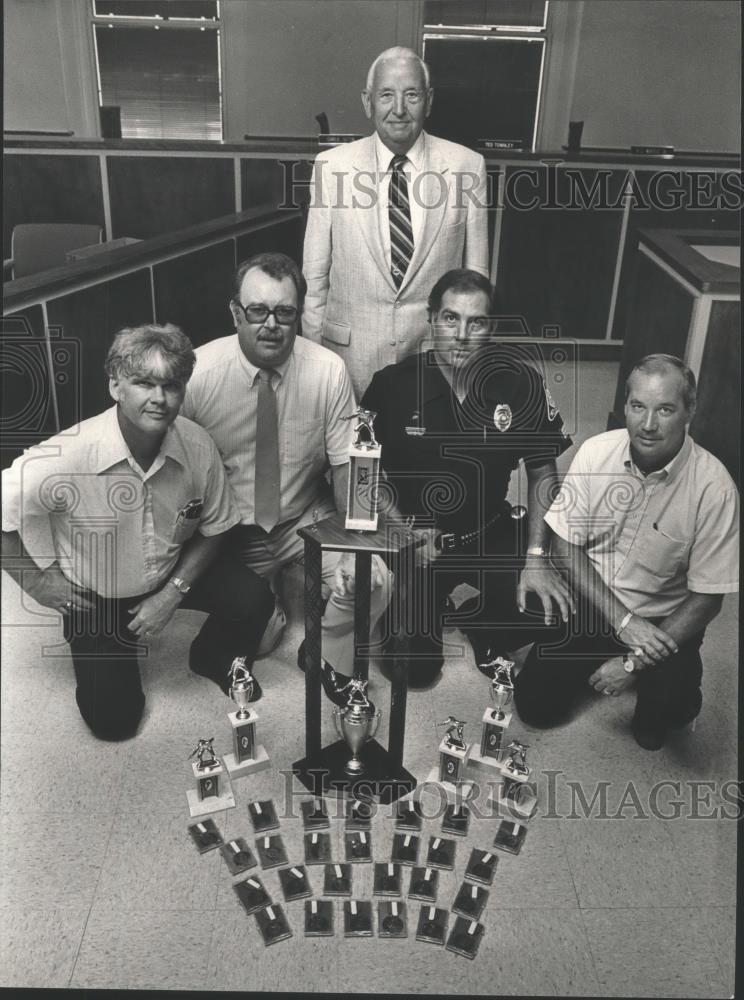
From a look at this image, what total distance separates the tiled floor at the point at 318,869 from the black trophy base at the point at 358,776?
0.15ft

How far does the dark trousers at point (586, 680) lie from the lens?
1793 mm

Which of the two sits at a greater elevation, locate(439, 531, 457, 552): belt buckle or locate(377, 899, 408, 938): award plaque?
locate(439, 531, 457, 552): belt buckle

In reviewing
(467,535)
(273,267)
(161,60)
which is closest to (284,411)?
(273,267)

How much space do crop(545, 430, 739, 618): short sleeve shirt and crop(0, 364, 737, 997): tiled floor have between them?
90 millimetres

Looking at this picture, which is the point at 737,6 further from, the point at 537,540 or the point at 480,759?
the point at 480,759

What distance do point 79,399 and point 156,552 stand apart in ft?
1.19

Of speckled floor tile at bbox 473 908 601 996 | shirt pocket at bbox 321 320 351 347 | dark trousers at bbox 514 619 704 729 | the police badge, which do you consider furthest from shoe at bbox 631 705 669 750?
shirt pocket at bbox 321 320 351 347

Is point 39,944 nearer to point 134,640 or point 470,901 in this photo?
point 134,640

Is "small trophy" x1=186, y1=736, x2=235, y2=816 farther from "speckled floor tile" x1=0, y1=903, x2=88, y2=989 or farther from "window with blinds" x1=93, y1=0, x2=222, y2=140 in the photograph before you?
"window with blinds" x1=93, y1=0, x2=222, y2=140

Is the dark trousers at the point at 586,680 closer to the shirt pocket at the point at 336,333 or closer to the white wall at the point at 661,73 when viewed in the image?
the shirt pocket at the point at 336,333

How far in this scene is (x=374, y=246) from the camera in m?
1.66

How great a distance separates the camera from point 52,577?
164 cm

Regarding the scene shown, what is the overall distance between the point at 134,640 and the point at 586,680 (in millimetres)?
Answer: 968

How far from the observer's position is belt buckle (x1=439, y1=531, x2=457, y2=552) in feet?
5.92
